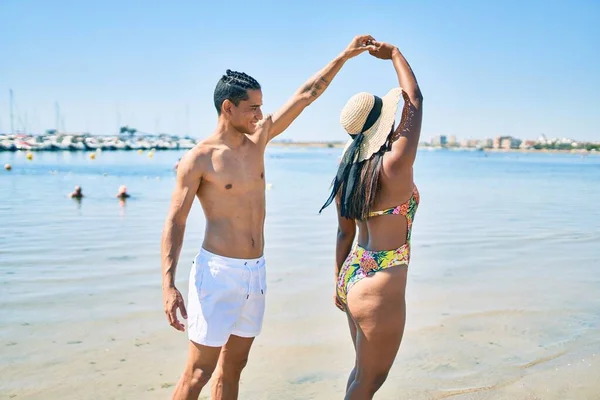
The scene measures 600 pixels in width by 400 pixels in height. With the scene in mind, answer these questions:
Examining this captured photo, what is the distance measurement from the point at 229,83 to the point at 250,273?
1.13 meters

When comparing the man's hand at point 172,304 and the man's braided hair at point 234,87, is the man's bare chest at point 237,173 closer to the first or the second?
the man's braided hair at point 234,87

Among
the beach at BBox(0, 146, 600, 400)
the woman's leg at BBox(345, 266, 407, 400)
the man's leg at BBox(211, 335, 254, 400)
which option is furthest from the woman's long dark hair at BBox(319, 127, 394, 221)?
the beach at BBox(0, 146, 600, 400)

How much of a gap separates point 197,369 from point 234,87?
5.39ft

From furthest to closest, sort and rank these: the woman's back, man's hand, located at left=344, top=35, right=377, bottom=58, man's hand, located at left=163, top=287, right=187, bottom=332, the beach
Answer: the beach → man's hand, located at left=344, top=35, right=377, bottom=58 → man's hand, located at left=163, top=287, right=187, bottom=332 → the woman's back

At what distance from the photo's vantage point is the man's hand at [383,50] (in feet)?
11.5

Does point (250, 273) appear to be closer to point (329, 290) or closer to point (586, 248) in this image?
point (329, 290)

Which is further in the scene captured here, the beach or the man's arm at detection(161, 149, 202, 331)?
the beach

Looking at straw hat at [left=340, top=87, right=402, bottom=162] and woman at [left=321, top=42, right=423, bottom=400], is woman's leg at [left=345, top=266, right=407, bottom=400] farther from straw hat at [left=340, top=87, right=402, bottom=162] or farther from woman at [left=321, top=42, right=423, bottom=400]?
straw hat at [left=340, top=87, right=402, bottom=162]

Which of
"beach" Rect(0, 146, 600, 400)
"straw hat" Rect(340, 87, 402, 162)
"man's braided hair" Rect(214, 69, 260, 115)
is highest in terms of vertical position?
A: "man's braided hair" Rect(214, 69, 260, 115)

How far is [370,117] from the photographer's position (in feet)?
10.4

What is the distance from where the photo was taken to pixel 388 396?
15.7 ft

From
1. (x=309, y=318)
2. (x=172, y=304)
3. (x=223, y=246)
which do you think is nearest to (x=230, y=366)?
(x=172, y=304)

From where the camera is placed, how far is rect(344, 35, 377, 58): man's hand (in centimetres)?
378

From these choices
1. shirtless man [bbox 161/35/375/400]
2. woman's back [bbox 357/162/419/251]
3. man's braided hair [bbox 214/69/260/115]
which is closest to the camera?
woman's back [bbox 357/162/419/251]
